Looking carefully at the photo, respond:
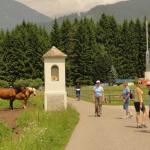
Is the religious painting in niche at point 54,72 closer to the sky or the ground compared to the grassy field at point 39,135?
closer to the sky

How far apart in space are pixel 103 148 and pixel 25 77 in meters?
82.0

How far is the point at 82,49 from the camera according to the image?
3935 inches

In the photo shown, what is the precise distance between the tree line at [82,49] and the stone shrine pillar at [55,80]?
2549 inches

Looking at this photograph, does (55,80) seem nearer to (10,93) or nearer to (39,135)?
(10,93)

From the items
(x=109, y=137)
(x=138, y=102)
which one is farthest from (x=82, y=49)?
(x=109, y=137)

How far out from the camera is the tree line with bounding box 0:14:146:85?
9644cm

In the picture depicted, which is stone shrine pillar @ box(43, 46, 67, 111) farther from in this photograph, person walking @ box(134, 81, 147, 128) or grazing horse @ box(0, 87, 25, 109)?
person walking @ box(134, 81, 147, 128)

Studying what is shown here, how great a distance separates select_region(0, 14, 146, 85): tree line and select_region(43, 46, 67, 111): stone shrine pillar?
212 ft

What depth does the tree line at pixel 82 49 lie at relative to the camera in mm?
96438

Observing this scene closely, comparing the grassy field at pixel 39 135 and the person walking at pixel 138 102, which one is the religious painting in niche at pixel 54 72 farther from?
the person walking at pixel 138 102

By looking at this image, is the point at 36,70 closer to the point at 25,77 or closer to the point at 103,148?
the point at 25,77

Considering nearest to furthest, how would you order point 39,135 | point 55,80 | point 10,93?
point 39,135 → point 10,93 → point 55,80

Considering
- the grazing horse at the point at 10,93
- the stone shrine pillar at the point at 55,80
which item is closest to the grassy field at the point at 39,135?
the stone shrine pillar at the point at 55,80

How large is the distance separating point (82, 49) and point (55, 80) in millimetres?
69837
